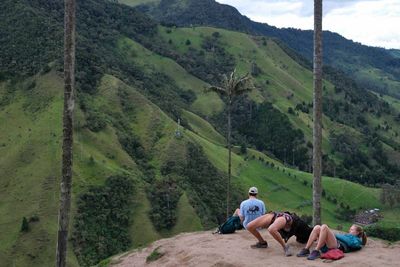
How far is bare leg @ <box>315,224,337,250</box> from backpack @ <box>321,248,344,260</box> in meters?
0.20

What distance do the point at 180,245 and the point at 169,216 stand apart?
68315 mm

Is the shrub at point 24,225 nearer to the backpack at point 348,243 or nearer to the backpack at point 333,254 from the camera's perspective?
the backpack at point 348,243

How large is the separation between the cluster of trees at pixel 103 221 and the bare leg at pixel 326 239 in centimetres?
6208

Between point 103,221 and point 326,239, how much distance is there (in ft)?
231

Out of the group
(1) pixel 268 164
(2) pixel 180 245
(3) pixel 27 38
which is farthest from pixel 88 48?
(2) pixel 180 245

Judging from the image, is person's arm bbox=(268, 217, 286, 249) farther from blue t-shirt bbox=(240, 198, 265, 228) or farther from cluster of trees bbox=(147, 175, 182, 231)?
cluster of trees bbox=(147, 175, 182, 231)

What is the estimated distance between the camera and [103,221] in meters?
82.1

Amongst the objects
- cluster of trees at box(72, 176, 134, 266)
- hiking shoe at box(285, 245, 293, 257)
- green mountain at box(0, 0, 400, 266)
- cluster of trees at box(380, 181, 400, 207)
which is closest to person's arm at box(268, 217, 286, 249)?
hiking shoe at box(285, 245, 293, 257)

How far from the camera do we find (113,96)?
113 metres

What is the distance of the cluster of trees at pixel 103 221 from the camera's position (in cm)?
7544

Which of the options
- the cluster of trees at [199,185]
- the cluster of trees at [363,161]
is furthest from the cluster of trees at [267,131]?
the cluster of trees at [199,185]

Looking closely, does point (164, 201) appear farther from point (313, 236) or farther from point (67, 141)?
point (313, 236)

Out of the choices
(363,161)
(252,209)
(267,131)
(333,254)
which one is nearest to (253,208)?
(252,209)

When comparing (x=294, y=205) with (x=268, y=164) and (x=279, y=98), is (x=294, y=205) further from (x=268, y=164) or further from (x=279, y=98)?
(x=279, y=98)
